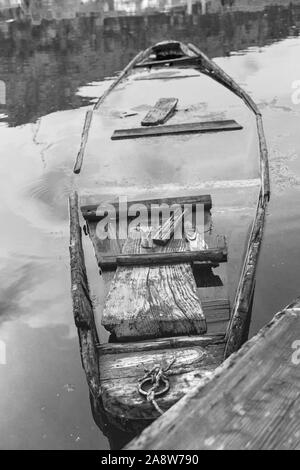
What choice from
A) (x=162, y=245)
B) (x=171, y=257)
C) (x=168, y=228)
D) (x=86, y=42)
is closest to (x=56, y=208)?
(x=168, y=228)

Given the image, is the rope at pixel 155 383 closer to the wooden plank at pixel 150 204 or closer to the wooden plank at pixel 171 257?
the wooden plank at pixel 171 257

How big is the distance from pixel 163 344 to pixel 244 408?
62.7 inches

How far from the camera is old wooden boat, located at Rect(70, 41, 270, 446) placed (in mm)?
2867

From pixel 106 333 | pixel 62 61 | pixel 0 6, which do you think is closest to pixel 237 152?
pixel 106 333

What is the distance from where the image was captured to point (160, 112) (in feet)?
28.9

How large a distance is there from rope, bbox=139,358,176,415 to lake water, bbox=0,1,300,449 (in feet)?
2.06

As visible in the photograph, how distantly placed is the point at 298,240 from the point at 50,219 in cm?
304

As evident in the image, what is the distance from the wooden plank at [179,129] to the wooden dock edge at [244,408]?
633 cm

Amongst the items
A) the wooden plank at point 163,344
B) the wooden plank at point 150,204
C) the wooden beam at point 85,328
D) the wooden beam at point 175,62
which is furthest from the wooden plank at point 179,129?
the wooden beam at point 175,62

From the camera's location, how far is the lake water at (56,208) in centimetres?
335

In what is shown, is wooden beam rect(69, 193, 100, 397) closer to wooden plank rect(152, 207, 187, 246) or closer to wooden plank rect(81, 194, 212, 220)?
wooden plank rect(152, 207, 187, 246)

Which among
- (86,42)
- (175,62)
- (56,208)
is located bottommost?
(56,208)

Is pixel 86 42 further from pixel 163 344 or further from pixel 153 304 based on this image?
pixel 163 344

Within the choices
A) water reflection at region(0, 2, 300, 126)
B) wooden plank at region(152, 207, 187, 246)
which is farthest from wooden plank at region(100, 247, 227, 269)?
water reflection at region(0, 2, 300, 126)
